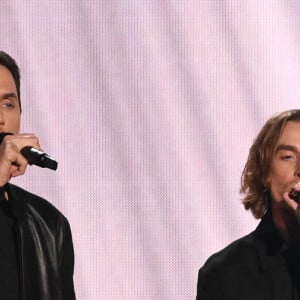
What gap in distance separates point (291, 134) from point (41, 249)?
0.71 m

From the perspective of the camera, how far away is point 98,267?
94.3 inches

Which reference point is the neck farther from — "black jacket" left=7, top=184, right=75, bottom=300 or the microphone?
the microphone

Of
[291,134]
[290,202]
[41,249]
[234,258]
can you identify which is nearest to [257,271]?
[234,258]

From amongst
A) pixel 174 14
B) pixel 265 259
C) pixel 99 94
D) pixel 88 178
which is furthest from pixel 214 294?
pixel 174 14

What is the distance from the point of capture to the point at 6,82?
1948 millimetres

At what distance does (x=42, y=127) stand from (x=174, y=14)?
1.67 feet

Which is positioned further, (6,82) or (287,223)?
(287,223)

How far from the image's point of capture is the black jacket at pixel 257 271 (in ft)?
6.73

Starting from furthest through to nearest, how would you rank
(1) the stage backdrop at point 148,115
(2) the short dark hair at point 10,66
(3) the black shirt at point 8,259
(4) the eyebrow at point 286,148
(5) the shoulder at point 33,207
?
(1) the stage backdrop at point 148,115
(4) the eyebrow at point 286,148
(2) the short dark hair at point 10,66
(5) the shoulder at point 33,207
(3) the black shirt at point 8,259

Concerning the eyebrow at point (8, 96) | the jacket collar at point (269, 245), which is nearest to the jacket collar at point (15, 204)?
the eyebrow at point (8, 96)

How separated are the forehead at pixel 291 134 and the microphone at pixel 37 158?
785 mm

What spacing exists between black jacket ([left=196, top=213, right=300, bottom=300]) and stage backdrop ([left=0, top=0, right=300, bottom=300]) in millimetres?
283

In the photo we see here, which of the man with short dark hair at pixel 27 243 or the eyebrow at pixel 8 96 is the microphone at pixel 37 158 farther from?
the eyebrow at pixel 8 96

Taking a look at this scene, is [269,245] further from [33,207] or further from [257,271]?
[33,207]
